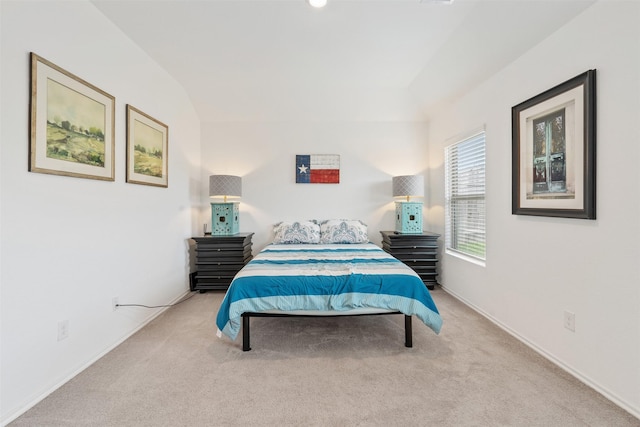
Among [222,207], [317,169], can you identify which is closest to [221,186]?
[222,207]

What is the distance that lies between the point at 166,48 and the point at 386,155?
3108 mm

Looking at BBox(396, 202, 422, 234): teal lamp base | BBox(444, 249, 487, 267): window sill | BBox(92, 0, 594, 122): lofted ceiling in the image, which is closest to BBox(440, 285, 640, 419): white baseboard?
BBox(444, 249, 487, 267): window sill

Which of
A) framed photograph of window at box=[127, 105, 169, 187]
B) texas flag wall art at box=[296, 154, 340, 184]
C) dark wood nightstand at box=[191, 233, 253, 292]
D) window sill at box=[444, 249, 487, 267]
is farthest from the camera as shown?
texas flag wall art at box=[296, 154, 340, 184]

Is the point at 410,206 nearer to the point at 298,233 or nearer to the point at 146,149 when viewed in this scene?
the point at 298,233

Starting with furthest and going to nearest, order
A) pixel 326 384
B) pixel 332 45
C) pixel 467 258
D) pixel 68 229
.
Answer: pixel 467 258
pixel 332 45
pixel 68 229
pixel 326 384

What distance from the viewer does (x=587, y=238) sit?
5.87 feet

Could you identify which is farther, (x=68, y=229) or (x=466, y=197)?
(x=466, y=197)

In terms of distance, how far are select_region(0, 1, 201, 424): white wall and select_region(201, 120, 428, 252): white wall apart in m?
1.30

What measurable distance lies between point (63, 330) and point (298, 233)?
249 centimetres

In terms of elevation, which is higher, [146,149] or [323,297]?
[146,149]

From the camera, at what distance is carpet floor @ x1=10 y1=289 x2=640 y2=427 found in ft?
4.95

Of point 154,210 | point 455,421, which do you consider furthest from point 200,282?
point 455,421

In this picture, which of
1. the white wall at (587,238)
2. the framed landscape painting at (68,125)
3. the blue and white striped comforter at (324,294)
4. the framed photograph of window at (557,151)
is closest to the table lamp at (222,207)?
the framed landscape painting at (68,125)

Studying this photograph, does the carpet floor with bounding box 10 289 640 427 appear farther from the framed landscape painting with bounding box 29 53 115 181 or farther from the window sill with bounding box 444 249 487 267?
the framed landscape painting with bounding box 29 53 115 181
